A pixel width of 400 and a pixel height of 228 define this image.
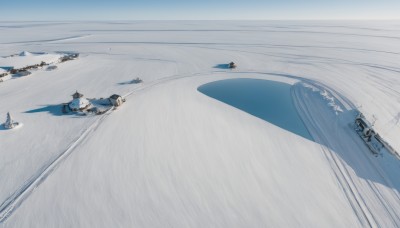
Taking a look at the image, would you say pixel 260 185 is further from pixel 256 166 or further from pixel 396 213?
pixel 396 213

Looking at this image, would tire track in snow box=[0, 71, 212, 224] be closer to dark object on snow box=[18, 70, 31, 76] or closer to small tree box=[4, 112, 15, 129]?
small tree box=[4, 112, 15, 129]

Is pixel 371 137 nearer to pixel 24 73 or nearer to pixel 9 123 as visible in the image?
pixel 9 123

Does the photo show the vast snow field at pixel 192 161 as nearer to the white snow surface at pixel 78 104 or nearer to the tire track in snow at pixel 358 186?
the tire track in snow at pixel 358 186

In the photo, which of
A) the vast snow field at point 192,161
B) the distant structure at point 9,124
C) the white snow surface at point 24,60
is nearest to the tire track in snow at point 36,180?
the vast snow field at point 192,161

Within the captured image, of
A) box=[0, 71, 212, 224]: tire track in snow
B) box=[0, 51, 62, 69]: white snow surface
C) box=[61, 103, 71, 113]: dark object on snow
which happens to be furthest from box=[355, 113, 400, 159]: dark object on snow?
box=[0, 51, 62, 69]: white snow surface

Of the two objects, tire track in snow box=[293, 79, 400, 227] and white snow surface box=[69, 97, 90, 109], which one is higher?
white snow surface box=[69, 97, 90, 109]

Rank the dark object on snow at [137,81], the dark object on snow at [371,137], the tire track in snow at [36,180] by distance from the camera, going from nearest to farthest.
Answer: the tire track in snow at [36,180] → the dark object on snow at [371,137] → the dark object on snow at [137,81]

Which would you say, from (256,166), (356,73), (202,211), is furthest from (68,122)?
(356,73)

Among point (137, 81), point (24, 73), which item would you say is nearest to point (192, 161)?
point (137, 81)
